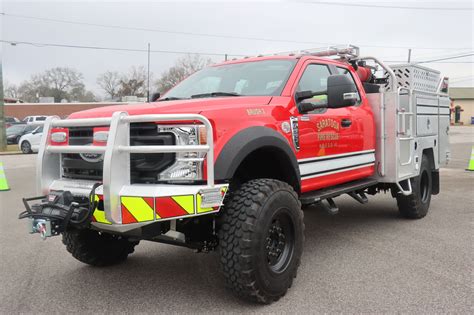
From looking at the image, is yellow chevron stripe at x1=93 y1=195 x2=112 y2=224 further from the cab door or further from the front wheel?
the cab door

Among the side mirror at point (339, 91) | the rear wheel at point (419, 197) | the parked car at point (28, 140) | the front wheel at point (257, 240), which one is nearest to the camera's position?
the front wheel at point (257, 240)

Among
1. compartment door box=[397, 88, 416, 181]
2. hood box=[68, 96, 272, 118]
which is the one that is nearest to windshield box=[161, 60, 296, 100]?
hood box=[68, 96, 272, 118]

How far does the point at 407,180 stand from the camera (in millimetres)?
6309

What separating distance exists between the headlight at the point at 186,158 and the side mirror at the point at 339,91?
155 cm

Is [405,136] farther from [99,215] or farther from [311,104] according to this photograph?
[99,215]

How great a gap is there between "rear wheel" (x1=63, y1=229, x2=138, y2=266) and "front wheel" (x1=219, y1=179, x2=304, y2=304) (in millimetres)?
1332

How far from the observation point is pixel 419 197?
6.68 meters

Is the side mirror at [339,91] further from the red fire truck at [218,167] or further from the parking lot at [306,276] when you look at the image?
the parking lot at [306,276]

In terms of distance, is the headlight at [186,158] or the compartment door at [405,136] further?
the compartment door at [405,136]

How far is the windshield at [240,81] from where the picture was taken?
4.44 metres

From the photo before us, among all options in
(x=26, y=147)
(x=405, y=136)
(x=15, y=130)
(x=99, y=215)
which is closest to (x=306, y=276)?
(x=99, y=215)

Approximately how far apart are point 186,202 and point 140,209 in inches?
12.3

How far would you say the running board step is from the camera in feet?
14.8

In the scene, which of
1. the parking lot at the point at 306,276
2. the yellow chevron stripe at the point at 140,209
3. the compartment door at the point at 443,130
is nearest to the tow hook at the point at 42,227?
the yellow chevron stripe at the point at 140,209
